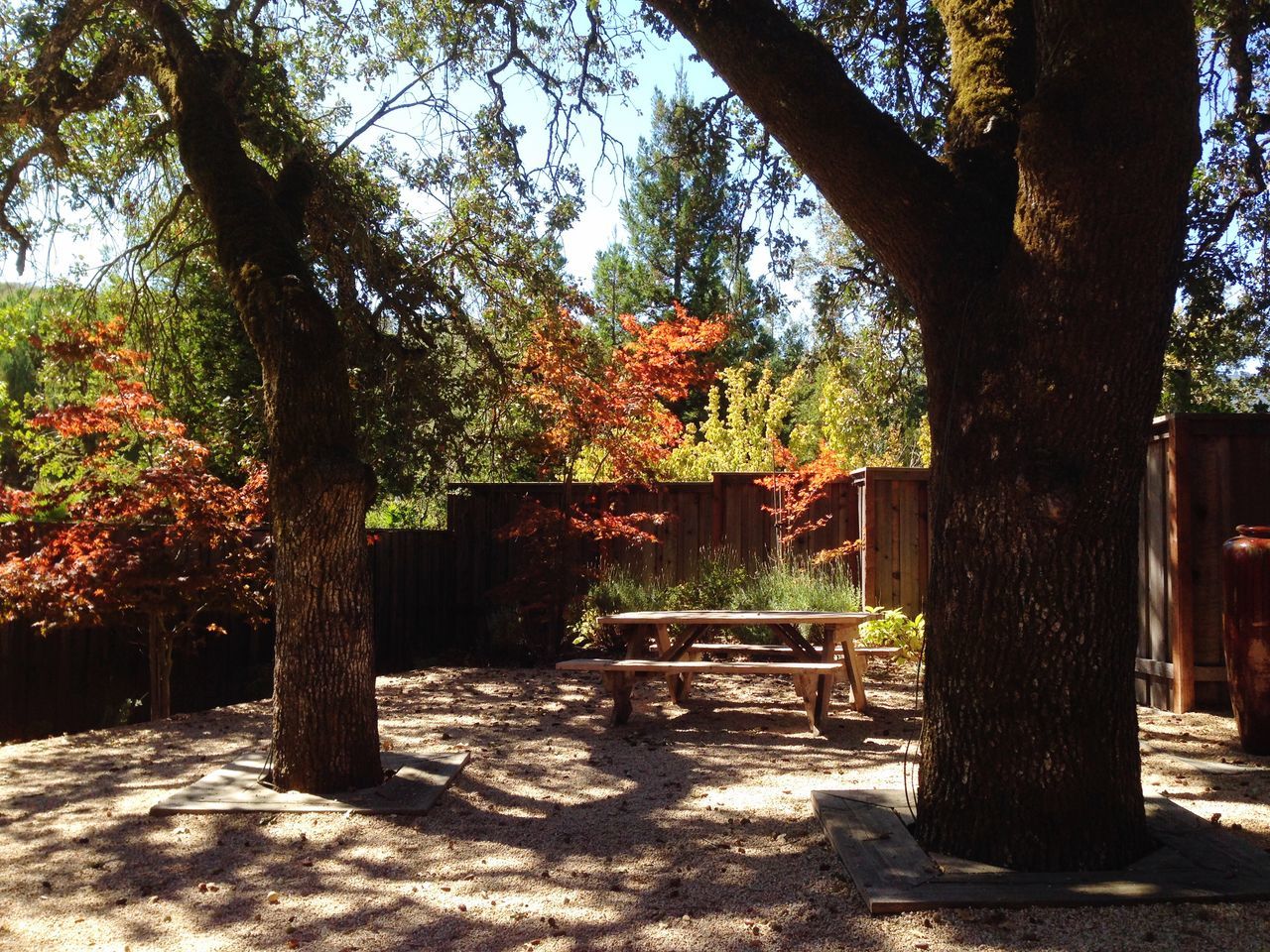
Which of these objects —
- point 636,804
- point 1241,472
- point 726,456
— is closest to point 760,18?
point 636,804

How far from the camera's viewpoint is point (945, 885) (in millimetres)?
3557

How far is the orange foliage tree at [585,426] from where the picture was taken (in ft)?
33.2

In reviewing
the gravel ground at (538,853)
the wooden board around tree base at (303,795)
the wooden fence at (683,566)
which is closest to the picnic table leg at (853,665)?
the gravel ground at (538,853)

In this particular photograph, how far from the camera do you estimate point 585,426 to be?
10375mm

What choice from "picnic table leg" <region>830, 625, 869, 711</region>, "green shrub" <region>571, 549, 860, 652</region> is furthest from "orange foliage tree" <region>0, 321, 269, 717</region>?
"picnic table leg" <region>830, 625, 869, 711</region>

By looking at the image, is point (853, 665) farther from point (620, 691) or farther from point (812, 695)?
point (620, 691)

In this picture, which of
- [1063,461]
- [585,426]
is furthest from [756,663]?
[585,426]

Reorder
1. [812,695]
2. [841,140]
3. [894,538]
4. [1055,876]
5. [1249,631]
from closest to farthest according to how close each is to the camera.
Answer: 1. [1055,876]
2. [841,140]
3. [1249,631]
4. [812,695]
5. [894,538]

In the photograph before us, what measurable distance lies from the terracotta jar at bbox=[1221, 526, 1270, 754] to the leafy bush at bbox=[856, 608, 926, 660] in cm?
396

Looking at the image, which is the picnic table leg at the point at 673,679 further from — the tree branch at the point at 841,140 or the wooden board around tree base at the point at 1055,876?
the tree branch at the point at 841,140

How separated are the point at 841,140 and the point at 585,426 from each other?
640 cm

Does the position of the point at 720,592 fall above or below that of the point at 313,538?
below

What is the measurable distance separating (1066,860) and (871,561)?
729cm

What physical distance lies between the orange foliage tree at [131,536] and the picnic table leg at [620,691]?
322 centimetres
